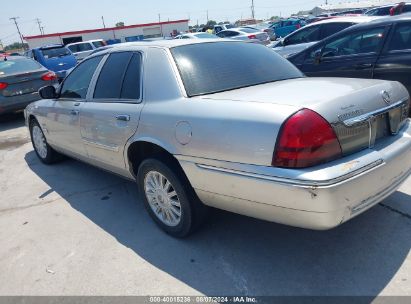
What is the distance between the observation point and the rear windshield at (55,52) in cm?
1529

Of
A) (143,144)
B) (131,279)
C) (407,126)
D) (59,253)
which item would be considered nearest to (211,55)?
(143,144)

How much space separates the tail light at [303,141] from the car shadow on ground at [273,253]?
86 cm

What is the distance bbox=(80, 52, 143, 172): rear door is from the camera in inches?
133

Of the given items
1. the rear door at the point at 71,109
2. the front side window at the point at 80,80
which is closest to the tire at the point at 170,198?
the rear door at the point at 71,109

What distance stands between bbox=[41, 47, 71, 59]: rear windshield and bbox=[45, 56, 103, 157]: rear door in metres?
11.6

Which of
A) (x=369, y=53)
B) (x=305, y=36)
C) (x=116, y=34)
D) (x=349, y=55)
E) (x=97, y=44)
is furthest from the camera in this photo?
(x=116, y=34)

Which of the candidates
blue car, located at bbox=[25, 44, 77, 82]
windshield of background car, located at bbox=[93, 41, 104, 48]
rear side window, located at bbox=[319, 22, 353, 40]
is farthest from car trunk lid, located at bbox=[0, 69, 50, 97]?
windshield of background car, located at bbox=[93, 41, 104, 48]

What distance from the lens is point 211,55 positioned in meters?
3.34

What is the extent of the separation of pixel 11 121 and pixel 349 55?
8265 mm

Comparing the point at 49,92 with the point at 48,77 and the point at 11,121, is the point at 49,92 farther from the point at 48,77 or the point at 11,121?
the point at 11,121

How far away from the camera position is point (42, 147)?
5707mm

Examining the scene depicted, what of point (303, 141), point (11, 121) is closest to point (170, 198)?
point (303, 141)

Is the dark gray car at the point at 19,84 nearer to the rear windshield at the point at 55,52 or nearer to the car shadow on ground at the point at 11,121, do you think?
the car shadow on ground at the point at 11,121

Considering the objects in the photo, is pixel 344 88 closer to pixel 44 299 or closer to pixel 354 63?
pixel 44 299
